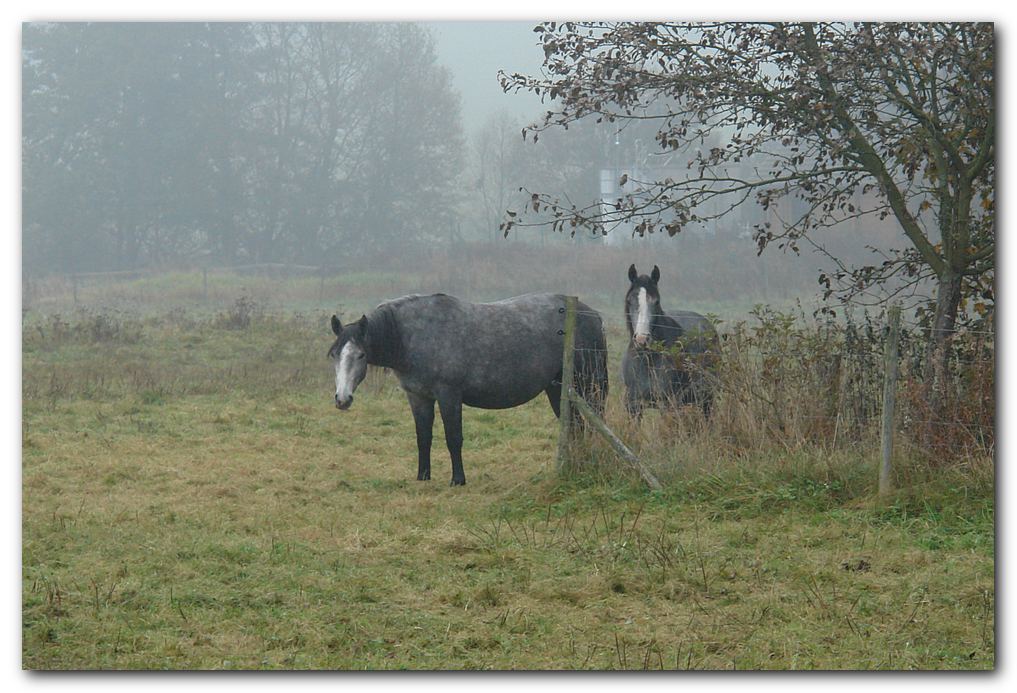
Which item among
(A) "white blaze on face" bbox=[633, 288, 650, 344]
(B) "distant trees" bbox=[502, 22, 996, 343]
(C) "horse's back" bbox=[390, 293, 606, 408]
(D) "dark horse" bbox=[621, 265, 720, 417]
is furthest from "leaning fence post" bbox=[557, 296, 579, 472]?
(C) "horse's back" bbox=[390, 293, 606, 408]

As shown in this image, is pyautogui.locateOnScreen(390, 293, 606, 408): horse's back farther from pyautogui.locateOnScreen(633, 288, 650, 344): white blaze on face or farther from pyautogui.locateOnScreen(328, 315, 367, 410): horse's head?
pyautogui.locateOnScreen(633, 288, 650, 344): white blaze on face

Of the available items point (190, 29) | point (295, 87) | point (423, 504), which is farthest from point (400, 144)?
point (423, 504)

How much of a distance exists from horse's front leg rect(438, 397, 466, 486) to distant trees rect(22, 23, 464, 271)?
3311 centimetres

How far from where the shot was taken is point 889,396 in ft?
25.9

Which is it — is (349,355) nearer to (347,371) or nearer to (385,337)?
(347,371)

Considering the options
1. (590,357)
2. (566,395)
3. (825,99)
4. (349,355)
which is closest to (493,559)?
(566,395)

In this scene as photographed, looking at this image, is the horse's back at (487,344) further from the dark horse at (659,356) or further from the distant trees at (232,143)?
the distant trees at (232,143)

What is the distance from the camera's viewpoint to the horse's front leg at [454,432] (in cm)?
983

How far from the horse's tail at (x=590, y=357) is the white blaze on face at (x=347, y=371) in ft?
7.11

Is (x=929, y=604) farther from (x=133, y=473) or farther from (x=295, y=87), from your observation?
(x=295, y=87)

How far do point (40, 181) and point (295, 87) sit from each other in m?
10.8

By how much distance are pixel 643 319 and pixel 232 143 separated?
37.5 m

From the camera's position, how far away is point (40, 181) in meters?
39.8

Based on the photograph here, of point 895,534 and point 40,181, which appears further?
point 40,181
